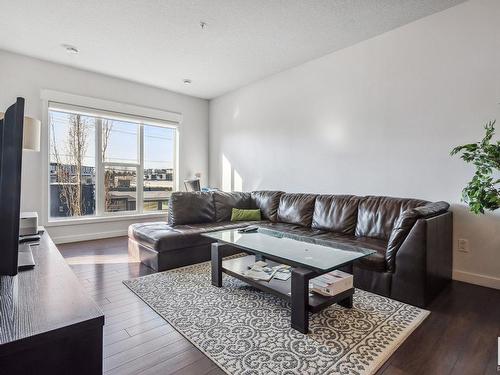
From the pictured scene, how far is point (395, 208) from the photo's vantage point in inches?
113

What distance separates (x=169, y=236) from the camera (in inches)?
118

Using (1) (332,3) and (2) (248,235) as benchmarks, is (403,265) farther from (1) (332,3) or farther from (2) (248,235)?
(1) (332,3)

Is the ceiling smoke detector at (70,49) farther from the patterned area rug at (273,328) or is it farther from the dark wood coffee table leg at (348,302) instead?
the dark wood coffee table leg at (348,302)

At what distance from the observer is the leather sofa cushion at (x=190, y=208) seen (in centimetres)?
368

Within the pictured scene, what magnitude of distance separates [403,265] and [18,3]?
4.25m

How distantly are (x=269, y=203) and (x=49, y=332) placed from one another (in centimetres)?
358

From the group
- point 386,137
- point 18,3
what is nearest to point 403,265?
point 386,137

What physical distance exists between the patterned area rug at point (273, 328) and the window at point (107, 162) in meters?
2.65

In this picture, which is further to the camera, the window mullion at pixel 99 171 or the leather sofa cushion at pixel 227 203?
the window mullion at pixel 99 171

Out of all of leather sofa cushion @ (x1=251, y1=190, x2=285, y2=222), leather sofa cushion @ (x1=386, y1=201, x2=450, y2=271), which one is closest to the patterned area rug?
leather sofa cushion @ (x1=386, y1=201, x2=450, y2=271)

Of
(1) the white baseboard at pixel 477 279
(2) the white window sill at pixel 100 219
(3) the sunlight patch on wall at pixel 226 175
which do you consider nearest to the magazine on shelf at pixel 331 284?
(1) the white baseboard at pixel 477 279

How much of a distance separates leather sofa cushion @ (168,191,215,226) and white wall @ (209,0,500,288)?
1245 mm

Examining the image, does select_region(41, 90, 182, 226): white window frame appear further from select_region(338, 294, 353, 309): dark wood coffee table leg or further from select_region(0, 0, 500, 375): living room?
select_region(338, 294, 353, 309): dark wood coffee table leg

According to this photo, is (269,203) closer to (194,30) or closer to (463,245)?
(463,245)
